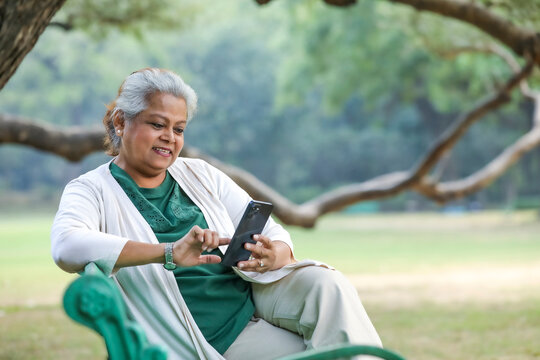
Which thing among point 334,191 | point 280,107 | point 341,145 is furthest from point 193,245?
point 341,145

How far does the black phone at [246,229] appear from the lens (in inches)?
103

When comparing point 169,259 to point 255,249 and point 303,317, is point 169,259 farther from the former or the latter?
point 303,317

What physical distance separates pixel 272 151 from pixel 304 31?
1807 cm

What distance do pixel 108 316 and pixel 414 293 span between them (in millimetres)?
8446

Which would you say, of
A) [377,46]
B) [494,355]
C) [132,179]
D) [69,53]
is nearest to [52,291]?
[494,355]

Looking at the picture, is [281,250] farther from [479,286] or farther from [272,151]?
[272,151]

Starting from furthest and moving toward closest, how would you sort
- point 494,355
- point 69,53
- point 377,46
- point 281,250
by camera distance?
point 69,53, point 377,46, point 494,355, point 281,250

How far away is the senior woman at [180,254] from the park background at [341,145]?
10.7 ft

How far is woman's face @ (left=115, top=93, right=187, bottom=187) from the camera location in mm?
2822

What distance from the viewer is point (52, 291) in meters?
10.8

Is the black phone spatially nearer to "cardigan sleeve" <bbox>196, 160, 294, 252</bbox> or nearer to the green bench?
"cardigan sleeve" <bbox>196, 160, 294, 252</bbox>

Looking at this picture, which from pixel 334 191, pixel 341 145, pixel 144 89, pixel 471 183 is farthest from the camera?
pixel 341 145

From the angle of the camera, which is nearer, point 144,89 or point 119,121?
point 144,89

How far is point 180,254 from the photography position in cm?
241
